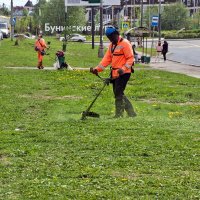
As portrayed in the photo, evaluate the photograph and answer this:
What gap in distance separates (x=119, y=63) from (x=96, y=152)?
3655 mm

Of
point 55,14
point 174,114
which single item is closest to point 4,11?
point 55,14

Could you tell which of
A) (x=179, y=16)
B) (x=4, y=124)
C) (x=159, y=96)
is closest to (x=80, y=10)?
(x=179, y=16)

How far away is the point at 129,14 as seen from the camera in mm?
134875

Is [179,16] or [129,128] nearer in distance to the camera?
[129,128]

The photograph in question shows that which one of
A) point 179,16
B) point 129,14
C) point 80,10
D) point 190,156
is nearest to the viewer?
point 190,156

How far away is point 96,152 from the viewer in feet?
25.0

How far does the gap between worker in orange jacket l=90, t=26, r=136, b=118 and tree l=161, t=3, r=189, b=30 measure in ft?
341

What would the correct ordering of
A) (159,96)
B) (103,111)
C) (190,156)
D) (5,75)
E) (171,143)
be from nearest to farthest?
(190,156)
(171,143)
(103,111)
(159,96)
(5,75)

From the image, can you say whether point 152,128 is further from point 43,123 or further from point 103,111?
point 103,111

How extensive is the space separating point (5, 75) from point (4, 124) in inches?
457

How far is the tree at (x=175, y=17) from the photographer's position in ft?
373

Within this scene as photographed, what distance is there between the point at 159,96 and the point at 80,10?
2728 inches

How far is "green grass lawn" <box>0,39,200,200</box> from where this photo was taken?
19.3 feet

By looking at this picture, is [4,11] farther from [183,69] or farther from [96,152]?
[96,152]
